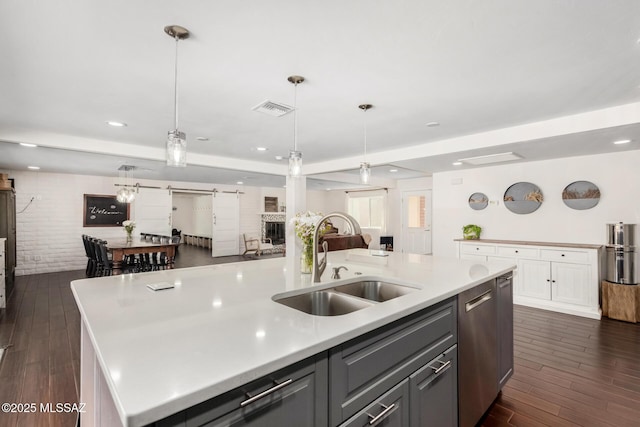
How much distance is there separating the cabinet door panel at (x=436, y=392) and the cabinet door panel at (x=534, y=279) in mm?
3756

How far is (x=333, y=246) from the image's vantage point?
7.40 metres

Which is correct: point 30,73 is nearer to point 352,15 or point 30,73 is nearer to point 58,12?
point 58,12

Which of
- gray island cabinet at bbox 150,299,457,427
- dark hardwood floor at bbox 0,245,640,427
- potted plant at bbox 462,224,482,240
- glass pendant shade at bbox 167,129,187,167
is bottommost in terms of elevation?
dark hardwood floor at bbox 0,245,640,427

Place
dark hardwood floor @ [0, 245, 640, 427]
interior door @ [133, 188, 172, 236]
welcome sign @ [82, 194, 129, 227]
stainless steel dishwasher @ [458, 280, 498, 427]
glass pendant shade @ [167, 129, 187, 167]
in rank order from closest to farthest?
stainless steel dishwasher @ [458, 280, 498, 427] < glass pendant shade @ [167, 129, 187, 167] < dark hardwood floor @ [0, 245, 640, 427] < welcome sign @ [82, 194, 129, 227] < interior door @ [133, 188, 172, 236]

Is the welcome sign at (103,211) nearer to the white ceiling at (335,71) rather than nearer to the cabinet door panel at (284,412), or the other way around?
the white ceiling at (335,71)

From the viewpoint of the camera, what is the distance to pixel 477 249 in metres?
5.28

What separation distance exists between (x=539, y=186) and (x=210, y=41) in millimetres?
5373

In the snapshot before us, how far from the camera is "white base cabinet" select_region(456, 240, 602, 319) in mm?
4168

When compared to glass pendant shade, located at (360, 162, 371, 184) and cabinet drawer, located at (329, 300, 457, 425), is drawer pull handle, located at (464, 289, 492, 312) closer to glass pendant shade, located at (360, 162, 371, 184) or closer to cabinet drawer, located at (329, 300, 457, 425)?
cabinet drawer, located at (329, 300, 457, 425)

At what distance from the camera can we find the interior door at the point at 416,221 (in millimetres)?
8797

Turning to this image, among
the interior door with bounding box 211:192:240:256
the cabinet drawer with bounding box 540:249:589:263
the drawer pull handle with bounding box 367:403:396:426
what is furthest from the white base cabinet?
the interior door with bounding box 211:192:240:256

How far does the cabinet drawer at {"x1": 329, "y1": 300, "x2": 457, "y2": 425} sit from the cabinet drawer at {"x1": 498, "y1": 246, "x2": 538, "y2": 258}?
3.86 m

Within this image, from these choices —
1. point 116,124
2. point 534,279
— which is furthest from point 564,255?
point 116,124

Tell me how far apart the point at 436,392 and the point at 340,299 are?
0.66 meters
